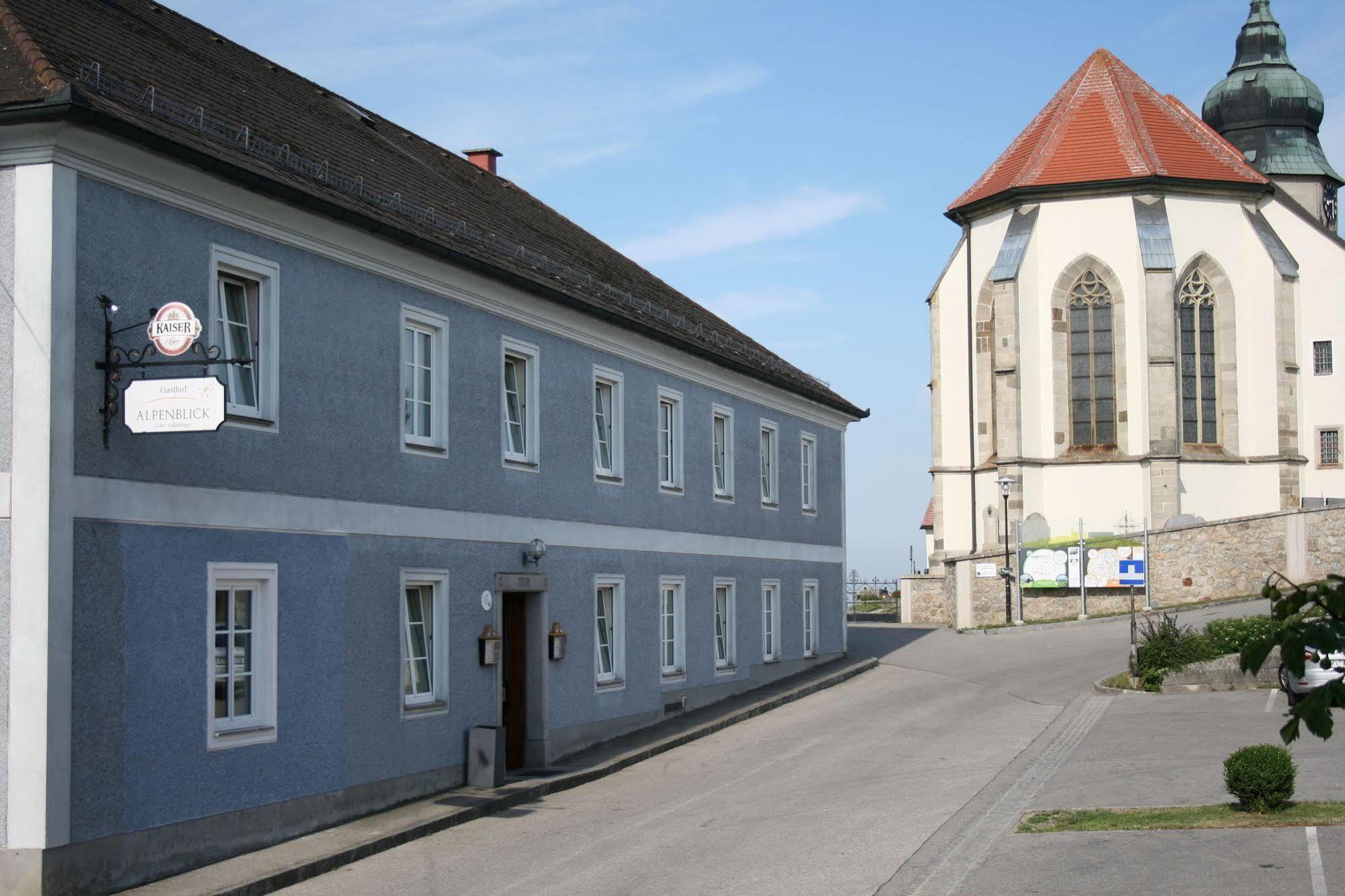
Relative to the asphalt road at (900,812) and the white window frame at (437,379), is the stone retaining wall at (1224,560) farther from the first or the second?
the white window frame at (437,379)

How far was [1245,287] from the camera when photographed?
153 feet

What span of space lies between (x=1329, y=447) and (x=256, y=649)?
42.3 metres

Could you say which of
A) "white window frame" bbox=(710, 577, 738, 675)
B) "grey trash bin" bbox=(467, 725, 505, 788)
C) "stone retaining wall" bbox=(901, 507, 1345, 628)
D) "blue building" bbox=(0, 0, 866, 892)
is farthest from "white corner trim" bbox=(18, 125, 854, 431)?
"stone retaining wall" bbox=(901, 507, 1345, 628)

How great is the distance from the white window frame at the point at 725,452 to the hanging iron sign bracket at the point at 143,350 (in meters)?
13.5

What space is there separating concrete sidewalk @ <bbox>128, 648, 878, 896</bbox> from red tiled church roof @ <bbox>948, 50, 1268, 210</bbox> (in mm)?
28875

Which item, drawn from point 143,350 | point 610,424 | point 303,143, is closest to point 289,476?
point 143,350

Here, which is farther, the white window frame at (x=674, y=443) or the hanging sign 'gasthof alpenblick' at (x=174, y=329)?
the white window frame at (x=674, y=443)

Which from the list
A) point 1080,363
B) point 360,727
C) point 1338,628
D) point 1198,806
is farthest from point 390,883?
point 1080,363

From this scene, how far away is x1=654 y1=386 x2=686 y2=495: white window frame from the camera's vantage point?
22.3m

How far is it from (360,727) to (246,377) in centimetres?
358

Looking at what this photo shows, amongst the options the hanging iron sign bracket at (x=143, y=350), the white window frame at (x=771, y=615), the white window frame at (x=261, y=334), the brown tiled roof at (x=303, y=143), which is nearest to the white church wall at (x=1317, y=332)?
the white window frame at (x=771, y=615)

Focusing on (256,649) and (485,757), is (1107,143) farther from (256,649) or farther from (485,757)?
(256,649)

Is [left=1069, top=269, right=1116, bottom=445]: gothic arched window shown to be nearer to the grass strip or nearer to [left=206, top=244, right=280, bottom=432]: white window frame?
the grass strip

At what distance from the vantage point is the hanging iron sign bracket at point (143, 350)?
10.9 meters
